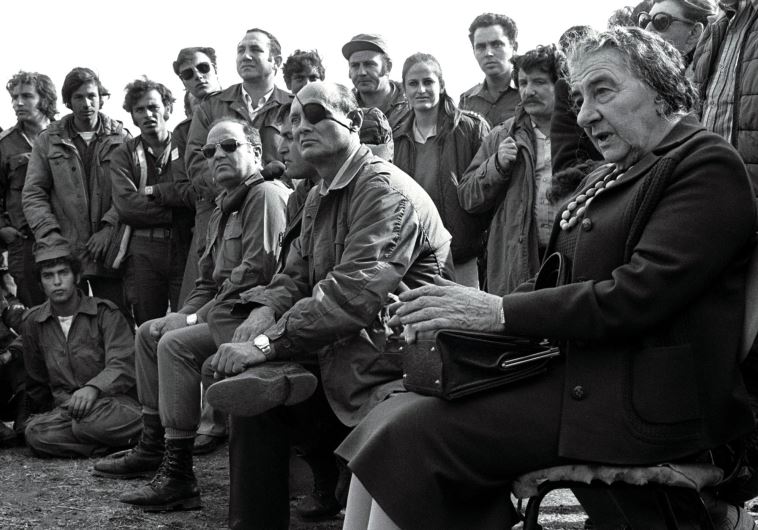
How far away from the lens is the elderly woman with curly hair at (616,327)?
2711mm

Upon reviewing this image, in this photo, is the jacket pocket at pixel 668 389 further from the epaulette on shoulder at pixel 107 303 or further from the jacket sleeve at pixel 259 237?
the epaulette on shoulder at pixel 107 303

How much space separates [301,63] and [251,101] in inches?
18.3

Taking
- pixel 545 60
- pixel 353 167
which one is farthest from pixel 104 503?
pixel 545 60

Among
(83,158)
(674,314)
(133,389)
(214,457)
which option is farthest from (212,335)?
(83,158)

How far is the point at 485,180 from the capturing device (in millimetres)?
5680

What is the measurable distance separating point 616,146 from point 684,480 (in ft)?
3.20

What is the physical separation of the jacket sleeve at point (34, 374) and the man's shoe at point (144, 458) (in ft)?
5.26

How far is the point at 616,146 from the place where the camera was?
3.01 meters

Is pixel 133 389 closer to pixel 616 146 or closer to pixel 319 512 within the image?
pixel 319 512

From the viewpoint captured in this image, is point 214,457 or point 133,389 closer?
point 214,457

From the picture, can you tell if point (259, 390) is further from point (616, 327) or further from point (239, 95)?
point (239, 95)

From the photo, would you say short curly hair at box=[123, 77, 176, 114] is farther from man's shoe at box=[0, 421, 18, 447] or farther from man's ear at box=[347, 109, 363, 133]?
man's ear at box=[347, 109, 363, 133]

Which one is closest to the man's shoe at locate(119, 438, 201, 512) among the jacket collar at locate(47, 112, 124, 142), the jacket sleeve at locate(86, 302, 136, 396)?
the jacket sleeve at locate(86, 302, 136, 396)

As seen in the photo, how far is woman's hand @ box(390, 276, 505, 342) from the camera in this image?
2893 mm
